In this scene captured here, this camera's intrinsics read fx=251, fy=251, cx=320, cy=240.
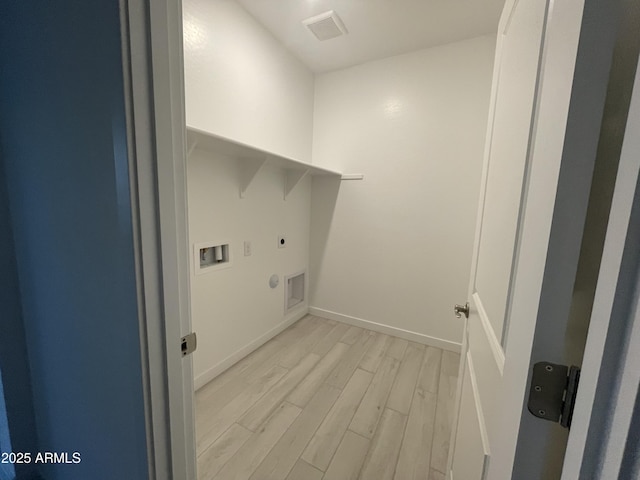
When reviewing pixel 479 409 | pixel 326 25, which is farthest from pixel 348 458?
pixel 326 25

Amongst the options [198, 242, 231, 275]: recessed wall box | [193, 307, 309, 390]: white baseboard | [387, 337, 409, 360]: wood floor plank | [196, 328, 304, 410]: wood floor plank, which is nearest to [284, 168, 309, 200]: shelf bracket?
[198, 242, 231, 275]: recessed wall box

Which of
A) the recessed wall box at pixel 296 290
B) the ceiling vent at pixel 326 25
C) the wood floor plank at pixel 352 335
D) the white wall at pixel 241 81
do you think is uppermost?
the ceiling vent at pixel 326 25

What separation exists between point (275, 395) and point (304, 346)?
0.66m

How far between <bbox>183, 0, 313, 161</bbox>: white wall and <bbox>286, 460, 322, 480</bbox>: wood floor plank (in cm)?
201

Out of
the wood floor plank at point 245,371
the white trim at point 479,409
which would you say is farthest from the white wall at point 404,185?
the white trim at point 479,409

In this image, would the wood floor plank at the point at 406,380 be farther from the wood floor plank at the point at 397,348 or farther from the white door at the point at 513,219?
the white door at the point at 513,219

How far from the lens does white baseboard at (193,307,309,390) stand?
186cm

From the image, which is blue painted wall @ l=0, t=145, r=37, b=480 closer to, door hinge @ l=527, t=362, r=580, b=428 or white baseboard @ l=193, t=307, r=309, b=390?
white baseboard @ l=193, t=307, r=309, b=390

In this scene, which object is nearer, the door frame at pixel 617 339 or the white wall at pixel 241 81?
the door frame at pixel 617 339

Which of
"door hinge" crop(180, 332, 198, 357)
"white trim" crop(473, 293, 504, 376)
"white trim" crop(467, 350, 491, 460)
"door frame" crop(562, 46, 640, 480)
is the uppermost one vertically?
"door frame" crop(562, 46, 640, 480)

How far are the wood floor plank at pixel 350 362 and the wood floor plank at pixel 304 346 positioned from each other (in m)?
0.34

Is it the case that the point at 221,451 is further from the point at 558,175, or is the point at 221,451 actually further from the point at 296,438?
the point at 558,175

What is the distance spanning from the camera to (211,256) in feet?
6.29

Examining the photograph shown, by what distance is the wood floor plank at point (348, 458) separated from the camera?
1275 mm
